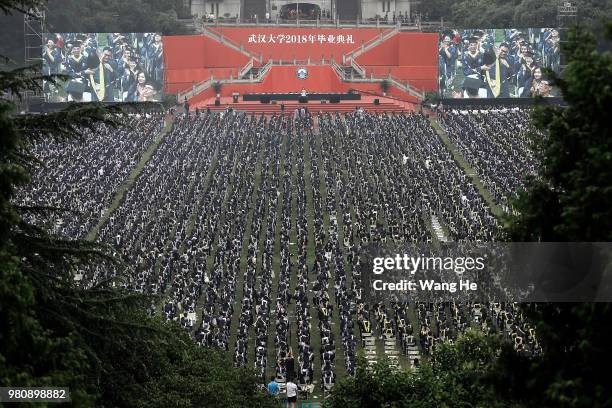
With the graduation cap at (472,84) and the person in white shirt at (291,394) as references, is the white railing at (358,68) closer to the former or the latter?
the graduation cap at (472,84)

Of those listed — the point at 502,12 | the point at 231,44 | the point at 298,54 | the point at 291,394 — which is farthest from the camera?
the point at 502,12

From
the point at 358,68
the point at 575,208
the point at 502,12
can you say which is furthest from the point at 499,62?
the point at 575,208

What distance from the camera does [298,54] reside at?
65188mm

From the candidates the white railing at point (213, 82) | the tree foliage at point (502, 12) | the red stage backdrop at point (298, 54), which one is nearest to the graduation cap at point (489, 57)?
the red stage backdrop at point (298, 54)

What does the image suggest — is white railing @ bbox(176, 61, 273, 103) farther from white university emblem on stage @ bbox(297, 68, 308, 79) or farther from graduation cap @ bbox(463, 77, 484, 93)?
graduation cap @ bbox(463, 77, 484, 93)

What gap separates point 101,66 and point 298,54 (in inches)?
469

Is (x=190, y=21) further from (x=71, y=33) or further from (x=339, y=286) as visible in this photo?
(x=339, y=286)

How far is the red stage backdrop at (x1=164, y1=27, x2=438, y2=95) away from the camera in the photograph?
6225cm

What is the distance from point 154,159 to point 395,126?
12210 mm

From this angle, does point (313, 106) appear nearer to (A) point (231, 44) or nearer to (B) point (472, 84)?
(B) point (472, 84)

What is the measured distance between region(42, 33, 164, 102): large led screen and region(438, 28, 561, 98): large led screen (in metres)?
16.0

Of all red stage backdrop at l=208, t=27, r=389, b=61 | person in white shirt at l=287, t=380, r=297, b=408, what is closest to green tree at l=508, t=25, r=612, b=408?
person in white shirt at l=287, t=380, r=297, b=408

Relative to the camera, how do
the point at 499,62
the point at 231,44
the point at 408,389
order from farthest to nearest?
the point at 231,44, the point at 499,62, the point at 408,389

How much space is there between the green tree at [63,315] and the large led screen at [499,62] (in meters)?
46.7
